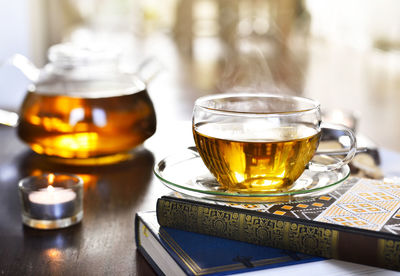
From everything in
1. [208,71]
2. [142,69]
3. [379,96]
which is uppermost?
[142,69]

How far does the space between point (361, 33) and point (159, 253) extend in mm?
5712

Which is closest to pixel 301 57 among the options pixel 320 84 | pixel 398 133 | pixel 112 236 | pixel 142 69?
pixel 320 84

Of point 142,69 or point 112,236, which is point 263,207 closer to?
point 112,236

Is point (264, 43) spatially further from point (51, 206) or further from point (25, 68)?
point (51, 206)

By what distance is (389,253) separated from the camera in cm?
50

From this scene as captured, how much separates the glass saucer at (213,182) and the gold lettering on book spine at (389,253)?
0.32 ft

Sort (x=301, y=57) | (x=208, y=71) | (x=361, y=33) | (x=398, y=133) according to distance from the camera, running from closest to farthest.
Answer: (x=398, y=133), (x=208, y=71), (x=301, y=57), (x=361, y=33)

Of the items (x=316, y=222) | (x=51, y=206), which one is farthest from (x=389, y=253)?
(x=51, y=206)

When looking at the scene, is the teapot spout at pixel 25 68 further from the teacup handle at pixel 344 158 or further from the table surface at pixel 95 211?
the teacup handle at pixel 344 158

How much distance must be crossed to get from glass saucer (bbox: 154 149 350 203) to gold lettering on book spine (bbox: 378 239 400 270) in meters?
0.10

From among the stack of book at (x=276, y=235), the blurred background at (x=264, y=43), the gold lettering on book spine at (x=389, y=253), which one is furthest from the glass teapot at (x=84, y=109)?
the blurred background at (x=264, y=43)

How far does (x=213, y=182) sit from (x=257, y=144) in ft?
0.26

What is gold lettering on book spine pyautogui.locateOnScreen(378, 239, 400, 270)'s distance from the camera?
0.50 meters

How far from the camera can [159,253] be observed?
22.9 inches
